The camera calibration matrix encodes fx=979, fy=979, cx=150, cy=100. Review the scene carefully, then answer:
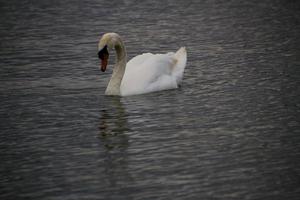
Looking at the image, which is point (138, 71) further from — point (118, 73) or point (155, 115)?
point (155, 115)

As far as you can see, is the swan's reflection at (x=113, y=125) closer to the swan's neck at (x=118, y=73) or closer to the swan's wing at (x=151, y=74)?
the swan's neck at (x=118, y=73)

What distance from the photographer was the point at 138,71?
1817cm

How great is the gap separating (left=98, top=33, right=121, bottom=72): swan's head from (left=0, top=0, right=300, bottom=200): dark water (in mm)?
624

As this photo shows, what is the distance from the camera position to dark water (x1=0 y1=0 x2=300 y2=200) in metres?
12.1

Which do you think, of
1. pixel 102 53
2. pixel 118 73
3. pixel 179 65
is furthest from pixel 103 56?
pixel 179 65

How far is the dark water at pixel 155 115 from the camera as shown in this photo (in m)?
12.1

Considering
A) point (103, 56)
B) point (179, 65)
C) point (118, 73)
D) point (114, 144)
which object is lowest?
point (179, 65)

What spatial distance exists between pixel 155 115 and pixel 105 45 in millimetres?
2612

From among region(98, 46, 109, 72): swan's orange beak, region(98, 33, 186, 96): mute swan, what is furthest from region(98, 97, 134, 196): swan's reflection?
region(98, 46, 109, 72): swan's orange beak

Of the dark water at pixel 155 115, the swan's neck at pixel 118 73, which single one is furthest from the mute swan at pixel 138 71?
the dark water at pixel 155 115

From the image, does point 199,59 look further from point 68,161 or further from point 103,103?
point 68,161

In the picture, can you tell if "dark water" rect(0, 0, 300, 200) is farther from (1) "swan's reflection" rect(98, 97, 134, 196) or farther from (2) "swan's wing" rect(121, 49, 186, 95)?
(2) "swan's wing" rect(121, 49, 186, 95)

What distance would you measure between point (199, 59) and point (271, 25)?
5017mm

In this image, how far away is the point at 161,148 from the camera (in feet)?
44.6
